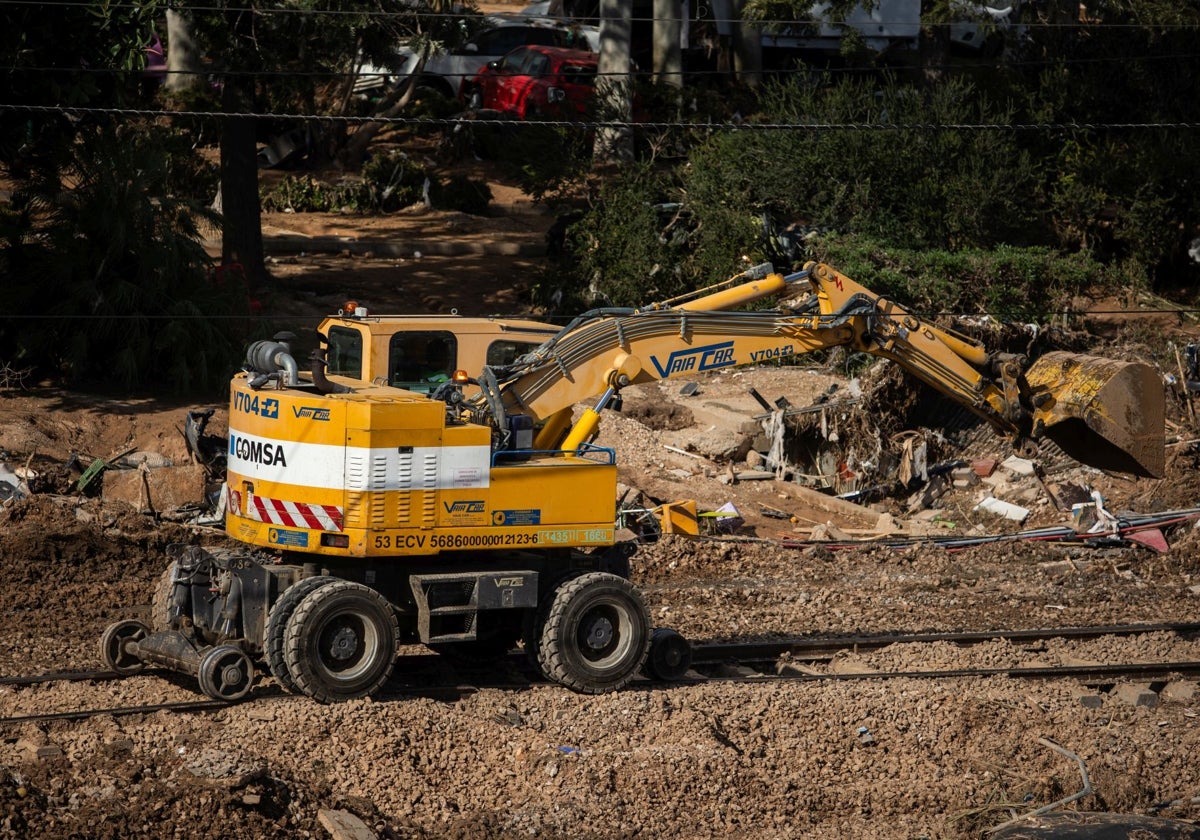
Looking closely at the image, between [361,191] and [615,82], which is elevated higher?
[615,82]

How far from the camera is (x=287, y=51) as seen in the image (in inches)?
985

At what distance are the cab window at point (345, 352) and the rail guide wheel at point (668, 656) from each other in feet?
11.8

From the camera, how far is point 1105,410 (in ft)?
45.0

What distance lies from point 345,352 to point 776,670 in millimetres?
5183

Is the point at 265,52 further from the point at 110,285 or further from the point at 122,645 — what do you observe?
the point at 122,645

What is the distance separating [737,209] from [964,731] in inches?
663

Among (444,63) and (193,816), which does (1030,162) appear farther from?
A: (193,816)

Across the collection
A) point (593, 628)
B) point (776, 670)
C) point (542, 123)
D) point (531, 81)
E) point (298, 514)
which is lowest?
point (776, 670)

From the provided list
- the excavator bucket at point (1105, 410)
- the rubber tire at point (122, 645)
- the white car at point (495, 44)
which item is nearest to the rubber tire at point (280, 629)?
the rubber tire at point (122, 645)

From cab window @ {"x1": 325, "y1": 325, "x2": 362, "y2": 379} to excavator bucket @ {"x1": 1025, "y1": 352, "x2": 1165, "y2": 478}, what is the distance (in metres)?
6.39

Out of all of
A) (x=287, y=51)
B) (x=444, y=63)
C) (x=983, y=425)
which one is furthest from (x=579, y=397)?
(x=444, y=63)

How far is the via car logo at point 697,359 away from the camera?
506 inches

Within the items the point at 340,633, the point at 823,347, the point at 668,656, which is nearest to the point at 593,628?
the point at 668,656

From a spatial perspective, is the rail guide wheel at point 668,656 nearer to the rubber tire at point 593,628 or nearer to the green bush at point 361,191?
the rubber tire at point 593,628
